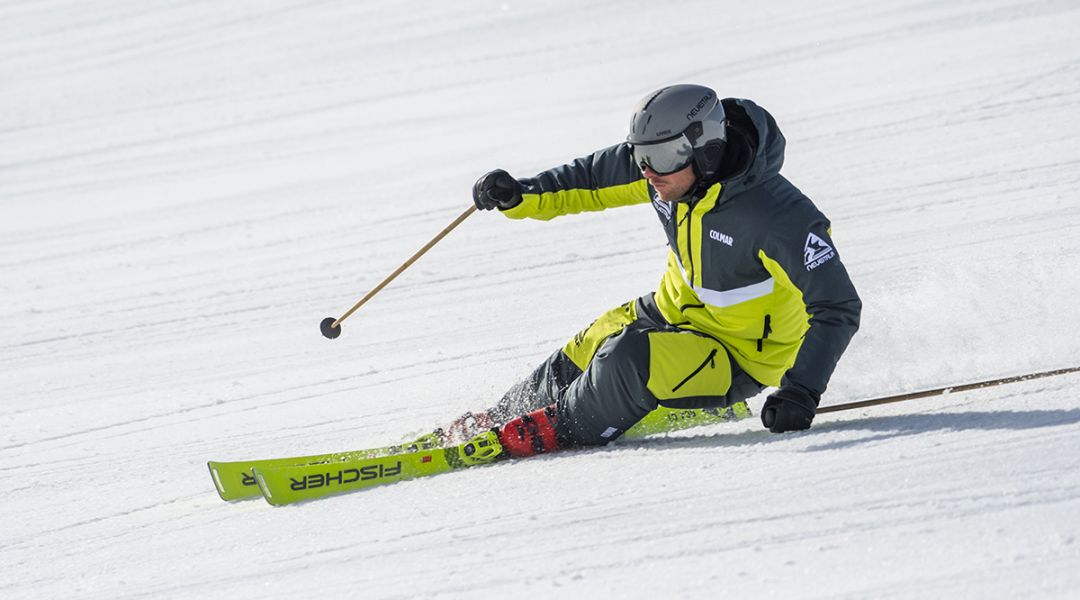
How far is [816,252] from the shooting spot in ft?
10.6

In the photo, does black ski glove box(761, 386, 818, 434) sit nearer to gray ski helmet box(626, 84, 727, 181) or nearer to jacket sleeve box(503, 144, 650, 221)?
gray ski helmet box(626, 84, 727, 181)

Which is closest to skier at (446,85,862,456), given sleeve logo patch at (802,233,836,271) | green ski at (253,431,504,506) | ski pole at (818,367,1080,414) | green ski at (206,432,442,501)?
sleeve logo patch at (802,233,836,271)

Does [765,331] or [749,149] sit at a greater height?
[749,149]

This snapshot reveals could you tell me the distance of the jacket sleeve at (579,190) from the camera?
396cm

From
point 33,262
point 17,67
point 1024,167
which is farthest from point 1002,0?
point 17,67

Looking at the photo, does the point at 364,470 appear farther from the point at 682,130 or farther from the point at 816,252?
the point at 816,252

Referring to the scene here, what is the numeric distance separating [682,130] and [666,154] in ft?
→ 0.33

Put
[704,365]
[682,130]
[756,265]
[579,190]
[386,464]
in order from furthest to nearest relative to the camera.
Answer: [579,190], [386,464], [704,365], [756,265], [682,130]

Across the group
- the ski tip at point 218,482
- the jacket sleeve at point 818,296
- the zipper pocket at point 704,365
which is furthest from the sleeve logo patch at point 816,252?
the ski tip at point 218,482

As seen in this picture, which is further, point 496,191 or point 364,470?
point 496,191

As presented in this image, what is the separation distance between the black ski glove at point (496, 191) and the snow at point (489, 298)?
965mm

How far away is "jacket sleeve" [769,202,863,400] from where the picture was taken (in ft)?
10.5

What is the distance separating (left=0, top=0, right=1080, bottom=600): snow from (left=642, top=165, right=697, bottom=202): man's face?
2.70ft

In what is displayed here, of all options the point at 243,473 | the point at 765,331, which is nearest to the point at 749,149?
the point at 765,331
